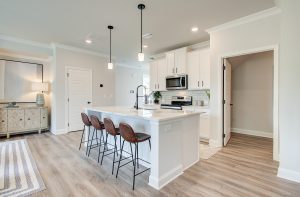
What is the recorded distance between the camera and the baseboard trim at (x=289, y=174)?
2238 mm

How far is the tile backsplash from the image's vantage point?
4.81 metres

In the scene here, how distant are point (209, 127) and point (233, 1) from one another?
269 centimetres

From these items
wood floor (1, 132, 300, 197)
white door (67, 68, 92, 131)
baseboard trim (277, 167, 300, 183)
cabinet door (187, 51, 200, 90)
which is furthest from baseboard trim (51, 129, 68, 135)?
baseboard trim (277, 167, 300, 183)

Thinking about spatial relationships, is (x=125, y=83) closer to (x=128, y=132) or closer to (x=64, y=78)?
(x=64, y=78)

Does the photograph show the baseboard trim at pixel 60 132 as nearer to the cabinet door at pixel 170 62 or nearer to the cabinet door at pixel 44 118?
the cabinet door at pixel 44 118

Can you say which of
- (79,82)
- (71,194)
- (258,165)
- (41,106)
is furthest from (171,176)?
(41,106)

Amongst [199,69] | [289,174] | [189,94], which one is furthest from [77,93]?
[289,174]

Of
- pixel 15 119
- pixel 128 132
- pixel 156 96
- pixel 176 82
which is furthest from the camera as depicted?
pixel 156 96

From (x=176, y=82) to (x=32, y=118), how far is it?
469 cm

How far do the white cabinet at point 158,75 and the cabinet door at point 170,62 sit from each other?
0.15 meters

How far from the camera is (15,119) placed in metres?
4.64

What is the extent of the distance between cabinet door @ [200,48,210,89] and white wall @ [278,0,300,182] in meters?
2.02

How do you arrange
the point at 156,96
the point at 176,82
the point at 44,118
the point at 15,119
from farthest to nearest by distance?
the point at 156,96 < the point at 44,118 < the point at 176,82 < the point at 15,119

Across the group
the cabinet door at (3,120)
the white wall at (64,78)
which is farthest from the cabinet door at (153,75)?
the cabinet door at (3,120)
